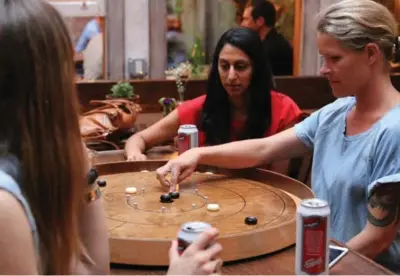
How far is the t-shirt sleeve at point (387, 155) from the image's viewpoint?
6.33 ft

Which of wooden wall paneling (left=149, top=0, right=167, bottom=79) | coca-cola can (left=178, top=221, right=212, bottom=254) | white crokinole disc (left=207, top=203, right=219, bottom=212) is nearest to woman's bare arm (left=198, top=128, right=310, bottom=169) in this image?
white crokinole disc (left=207, top=203, right=219, bottom=212)

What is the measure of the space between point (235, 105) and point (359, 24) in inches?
45.6

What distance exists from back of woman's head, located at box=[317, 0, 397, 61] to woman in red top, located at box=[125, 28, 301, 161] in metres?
0.99

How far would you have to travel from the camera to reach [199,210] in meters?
1.90

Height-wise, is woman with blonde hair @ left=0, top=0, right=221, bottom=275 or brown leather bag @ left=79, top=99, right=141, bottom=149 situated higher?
woman with blonde hair @ left=0, top=0, right=221, bottom=275

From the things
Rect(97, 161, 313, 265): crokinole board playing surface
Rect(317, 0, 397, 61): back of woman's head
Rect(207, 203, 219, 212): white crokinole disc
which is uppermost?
Rect(317, 0, 397, 61): back of woman's head

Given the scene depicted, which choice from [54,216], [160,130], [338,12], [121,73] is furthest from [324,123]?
[121,73]

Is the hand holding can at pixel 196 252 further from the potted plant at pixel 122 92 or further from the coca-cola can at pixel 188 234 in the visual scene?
the potted plant at pixel 122 92

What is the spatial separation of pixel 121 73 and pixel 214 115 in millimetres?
2211

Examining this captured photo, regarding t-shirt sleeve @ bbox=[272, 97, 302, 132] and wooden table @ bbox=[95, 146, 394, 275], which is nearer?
wooden table @ bbox=[95, 146, 394, 275]

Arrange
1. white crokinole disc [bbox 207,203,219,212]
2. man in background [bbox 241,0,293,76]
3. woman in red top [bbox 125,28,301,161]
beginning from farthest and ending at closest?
man in background [bbox 241,0,293,76]
woman in red top [bbox 125,28,301,161]
white crokinole disc [bbox 207,203,219,212]

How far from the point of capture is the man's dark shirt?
522cm

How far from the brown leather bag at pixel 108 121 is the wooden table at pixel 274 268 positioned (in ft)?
5.05

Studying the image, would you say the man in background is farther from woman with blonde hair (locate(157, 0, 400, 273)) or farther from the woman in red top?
woman with blonde hair (locate(157, 0, 400, 273))
